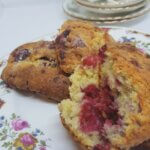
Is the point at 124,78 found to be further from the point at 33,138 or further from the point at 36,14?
the point at 36,14

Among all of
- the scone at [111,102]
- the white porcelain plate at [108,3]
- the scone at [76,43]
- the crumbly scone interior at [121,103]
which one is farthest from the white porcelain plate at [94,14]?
the crumbly scone interior at [121,103]

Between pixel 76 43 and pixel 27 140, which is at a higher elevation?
pixel 76 43

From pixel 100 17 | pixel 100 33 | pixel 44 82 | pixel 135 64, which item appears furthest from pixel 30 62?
pixel 100 17

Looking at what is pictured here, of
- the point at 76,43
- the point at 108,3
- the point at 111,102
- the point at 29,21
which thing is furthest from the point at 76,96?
the point at 29,21

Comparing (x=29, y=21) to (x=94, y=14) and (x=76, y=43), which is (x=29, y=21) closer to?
(x=94, y=14)

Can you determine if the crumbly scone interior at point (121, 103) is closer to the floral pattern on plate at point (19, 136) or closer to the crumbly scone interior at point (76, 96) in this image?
the crumbly scone interior at point (76, 96)
